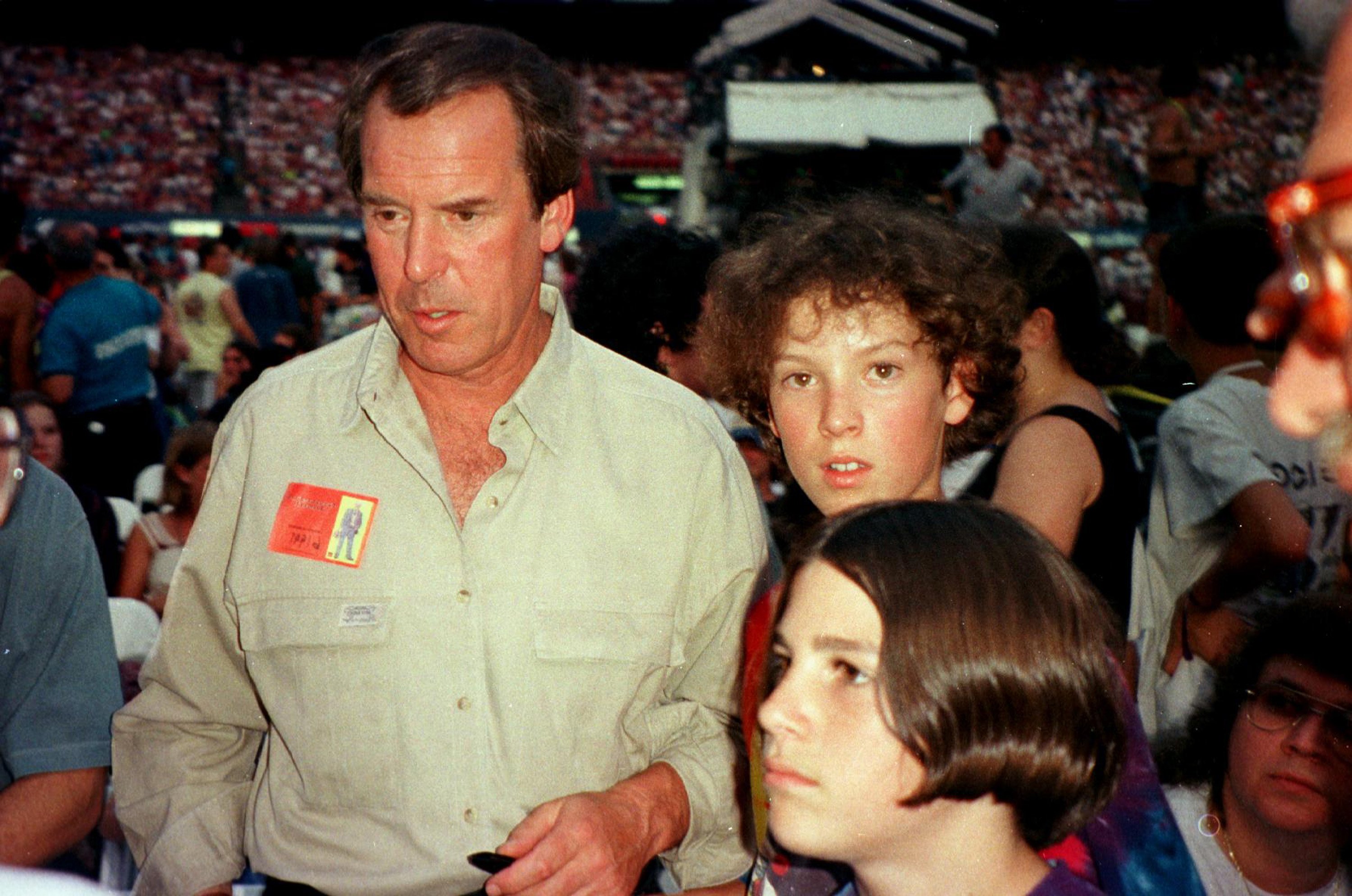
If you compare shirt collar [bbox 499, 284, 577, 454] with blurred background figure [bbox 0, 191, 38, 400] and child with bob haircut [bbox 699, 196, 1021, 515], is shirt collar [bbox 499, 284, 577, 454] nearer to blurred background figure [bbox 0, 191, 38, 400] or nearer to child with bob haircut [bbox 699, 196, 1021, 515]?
child with bob haircut [bbox 699, 196, 1021, 515]

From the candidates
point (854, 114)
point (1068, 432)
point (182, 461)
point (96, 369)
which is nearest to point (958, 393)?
point (1068, 432)

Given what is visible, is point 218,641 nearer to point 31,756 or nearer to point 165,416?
point 31,756

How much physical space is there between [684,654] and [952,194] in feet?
30.7

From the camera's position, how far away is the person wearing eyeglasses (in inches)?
83.4

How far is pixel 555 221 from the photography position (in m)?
2.20

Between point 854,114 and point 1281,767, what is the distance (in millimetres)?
9571

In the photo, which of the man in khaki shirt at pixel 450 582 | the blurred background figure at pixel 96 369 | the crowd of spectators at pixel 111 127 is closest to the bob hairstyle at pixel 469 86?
the man in khaki shirt at pixel 450 582

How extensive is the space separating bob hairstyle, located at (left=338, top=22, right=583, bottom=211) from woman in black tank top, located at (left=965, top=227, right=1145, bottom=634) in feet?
2.98

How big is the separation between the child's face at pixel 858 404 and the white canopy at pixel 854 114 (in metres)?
9.06

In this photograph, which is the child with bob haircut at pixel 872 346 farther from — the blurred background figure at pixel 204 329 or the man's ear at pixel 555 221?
the blurred background figure at pixel 204 329

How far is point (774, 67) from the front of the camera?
41.3 feet

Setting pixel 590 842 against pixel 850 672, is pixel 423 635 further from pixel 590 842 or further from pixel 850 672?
pixel 850 672

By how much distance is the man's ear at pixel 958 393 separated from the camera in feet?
6.83

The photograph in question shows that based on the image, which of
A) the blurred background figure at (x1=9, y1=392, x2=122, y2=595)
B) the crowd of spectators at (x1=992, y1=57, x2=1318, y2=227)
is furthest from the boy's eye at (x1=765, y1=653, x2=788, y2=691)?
the crowd of spectators at (x1=992, y1=57, x2=1318, y2=227)
